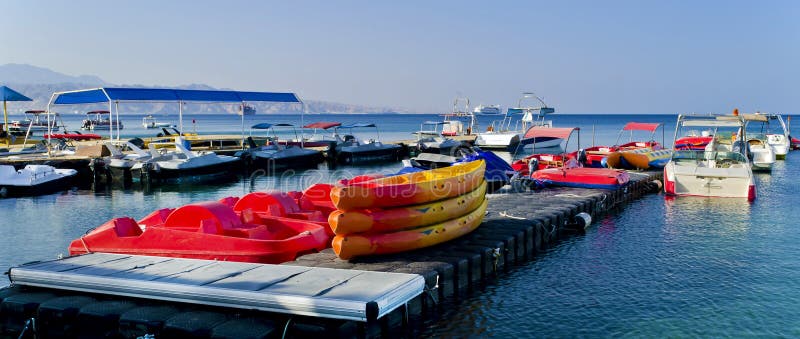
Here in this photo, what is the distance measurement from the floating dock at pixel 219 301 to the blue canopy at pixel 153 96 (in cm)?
3112

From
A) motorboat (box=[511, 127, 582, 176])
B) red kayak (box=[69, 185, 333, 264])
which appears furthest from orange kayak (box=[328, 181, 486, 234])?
motorboat (box=[511, 127, 582, 176])

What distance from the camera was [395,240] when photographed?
11.0 meters

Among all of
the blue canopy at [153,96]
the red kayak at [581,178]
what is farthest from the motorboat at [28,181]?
the red kayak at [581,178]

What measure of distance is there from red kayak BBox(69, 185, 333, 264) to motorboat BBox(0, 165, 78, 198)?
18.5 meters

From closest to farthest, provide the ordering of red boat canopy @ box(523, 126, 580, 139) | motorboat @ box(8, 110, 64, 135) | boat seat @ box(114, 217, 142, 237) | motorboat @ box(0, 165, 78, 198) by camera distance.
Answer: boat seat @ box(114, 217, 142, 237) → motorboat @ box(0, 165, 78, 198) → red boat canopy @ box(523, 126, 580, 139) → motorboat @ box(8, 110, 64, 135)

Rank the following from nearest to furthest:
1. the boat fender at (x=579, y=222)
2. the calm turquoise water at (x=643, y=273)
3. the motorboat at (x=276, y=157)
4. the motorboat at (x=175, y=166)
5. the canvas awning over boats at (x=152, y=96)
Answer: the calm turquoise water at (x=643, y=273) → the boat fender at (x=579, y=222) → the motorboat at (x=175, y=166) → the canvas awning over boats at (x=152, y=96) → the motorboat at (x=276, y=157)

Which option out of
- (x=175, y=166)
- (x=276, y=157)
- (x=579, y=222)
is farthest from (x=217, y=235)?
(x=276, y=157)

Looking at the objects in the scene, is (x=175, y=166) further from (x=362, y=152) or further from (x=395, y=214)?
(x=395, y=214)

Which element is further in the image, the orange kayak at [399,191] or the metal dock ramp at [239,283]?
the orange kayak at [399,191]

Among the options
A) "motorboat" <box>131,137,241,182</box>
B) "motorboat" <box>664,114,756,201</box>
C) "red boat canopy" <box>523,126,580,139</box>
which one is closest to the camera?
"motorboat" <box>664,114,756,201</box>

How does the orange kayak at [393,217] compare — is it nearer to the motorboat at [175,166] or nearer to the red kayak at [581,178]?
the red kayak at [581,178]

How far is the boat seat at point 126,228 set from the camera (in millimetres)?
12039

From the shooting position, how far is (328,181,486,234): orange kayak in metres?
10.6

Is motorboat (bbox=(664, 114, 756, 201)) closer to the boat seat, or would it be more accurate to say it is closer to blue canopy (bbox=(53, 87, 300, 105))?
the boat seat
